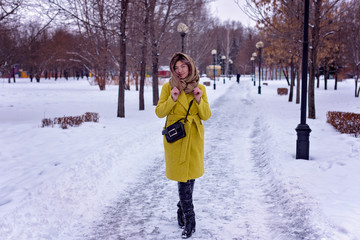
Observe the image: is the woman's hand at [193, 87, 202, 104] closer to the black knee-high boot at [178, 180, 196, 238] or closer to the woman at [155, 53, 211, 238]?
the woman at [155, 53, 211, 238]

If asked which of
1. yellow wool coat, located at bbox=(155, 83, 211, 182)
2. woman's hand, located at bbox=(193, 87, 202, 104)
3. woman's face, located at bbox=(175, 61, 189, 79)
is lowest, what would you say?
yellow wool coat, located at bbox=(155, 83, 211, 182)

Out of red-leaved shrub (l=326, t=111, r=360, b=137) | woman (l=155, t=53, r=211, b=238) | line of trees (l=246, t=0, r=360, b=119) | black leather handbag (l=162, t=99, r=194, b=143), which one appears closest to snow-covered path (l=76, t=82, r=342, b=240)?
woman (l=155, t=53, r=211, b=238)

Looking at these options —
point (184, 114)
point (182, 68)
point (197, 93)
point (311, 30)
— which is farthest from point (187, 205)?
point (311, 30)

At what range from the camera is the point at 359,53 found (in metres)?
21.8

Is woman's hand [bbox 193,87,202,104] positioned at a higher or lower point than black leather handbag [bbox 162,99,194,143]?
higher

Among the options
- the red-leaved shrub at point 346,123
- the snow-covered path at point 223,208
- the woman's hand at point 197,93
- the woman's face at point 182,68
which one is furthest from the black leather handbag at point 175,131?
the red-leaved shrub at point 346,123

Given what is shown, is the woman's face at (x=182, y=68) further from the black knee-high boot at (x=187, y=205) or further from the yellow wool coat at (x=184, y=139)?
the black knee-high boot at (x=187, y=205)

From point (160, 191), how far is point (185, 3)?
Result: 12156mm

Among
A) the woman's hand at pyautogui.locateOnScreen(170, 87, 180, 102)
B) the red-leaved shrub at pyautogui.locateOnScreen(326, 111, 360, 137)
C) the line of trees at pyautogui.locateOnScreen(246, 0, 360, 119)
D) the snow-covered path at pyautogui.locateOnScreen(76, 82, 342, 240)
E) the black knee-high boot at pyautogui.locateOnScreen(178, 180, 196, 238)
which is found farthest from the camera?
the line of trees at pyautogui.locateOnScreen(246, 0, 360, 119)

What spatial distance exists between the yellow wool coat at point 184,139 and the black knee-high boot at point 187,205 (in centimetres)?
14

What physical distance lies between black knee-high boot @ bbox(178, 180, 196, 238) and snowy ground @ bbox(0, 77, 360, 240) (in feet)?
0.47

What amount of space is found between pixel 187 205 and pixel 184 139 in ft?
2.52

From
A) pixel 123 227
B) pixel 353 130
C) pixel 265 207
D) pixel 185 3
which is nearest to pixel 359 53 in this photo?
pixel 185 3

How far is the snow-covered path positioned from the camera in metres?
3.59
